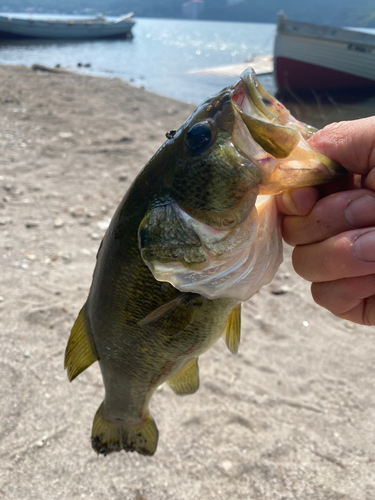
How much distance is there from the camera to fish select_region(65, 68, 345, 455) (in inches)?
48.7

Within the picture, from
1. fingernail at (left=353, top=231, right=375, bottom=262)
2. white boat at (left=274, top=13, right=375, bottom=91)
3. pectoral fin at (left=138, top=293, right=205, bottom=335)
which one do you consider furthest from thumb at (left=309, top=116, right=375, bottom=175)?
white boat at (left=274, top=13, right=375, bottom=91)

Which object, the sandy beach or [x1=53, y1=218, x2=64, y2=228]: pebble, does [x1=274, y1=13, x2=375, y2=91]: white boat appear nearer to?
the sandy beach

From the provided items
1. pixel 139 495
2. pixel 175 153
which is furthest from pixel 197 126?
pixel 139 495

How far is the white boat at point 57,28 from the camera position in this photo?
30.2 meters

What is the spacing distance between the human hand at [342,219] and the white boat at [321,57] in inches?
655

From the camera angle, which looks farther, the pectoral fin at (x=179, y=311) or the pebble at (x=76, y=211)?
the pebble at (x=76, y=211)

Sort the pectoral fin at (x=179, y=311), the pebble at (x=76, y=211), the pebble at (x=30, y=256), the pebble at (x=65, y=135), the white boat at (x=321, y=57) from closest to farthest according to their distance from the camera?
the pectoral fin at (x=179, y=311)
the pebble at (x=30, y=256)
the pebble at (x=76, y=211)
the pebble at (x=65, y=135)
the white boat at (x=321, y=57)

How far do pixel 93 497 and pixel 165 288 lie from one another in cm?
160

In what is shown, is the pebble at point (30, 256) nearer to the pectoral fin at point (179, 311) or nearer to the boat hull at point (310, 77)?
the pectoral fin at point (179, 311)

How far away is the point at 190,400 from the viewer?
291 centimetres

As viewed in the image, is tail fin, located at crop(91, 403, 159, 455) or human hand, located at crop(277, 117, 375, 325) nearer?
human hand, located at crop(277, 117, 375, 325)

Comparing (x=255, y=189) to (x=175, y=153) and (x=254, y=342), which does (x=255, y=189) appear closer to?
(x=175, y=153)

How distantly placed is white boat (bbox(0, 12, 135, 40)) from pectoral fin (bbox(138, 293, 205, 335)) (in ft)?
118

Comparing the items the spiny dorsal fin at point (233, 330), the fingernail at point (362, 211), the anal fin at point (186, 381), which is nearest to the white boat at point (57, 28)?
the anal fin at point (186, 381)
